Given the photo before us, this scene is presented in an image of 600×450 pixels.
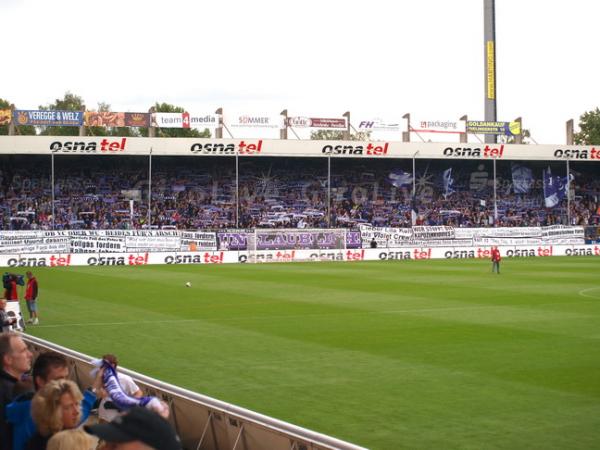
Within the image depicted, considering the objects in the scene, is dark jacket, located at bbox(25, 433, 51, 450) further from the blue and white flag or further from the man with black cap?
the blue and white flag

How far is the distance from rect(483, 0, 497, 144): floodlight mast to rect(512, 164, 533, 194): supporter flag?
10.5 metres

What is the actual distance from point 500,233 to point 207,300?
39169 mm

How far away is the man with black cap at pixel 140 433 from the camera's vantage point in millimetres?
3129

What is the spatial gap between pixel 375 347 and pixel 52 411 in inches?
573

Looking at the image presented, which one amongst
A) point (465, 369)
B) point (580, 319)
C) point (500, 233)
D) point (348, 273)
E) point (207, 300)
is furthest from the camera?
point (500, 233)

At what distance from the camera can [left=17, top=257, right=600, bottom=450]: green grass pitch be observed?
1223 centimetres

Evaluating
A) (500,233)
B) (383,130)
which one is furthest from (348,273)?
(383,130)

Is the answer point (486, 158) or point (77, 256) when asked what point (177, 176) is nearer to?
point (77, 256)

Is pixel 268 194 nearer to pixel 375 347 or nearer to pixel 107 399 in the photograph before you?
pixel 375 347

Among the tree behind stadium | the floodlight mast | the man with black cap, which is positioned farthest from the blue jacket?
the tree behind stadium

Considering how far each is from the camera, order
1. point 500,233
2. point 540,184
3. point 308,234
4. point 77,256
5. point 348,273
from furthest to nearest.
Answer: point 540,184 → point 500,233 → point 308,234 → point 77,256 → point 348,273

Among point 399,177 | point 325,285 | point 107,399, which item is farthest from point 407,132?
point 107,399

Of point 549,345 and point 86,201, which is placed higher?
point 86,201

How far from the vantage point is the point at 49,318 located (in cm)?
2505
